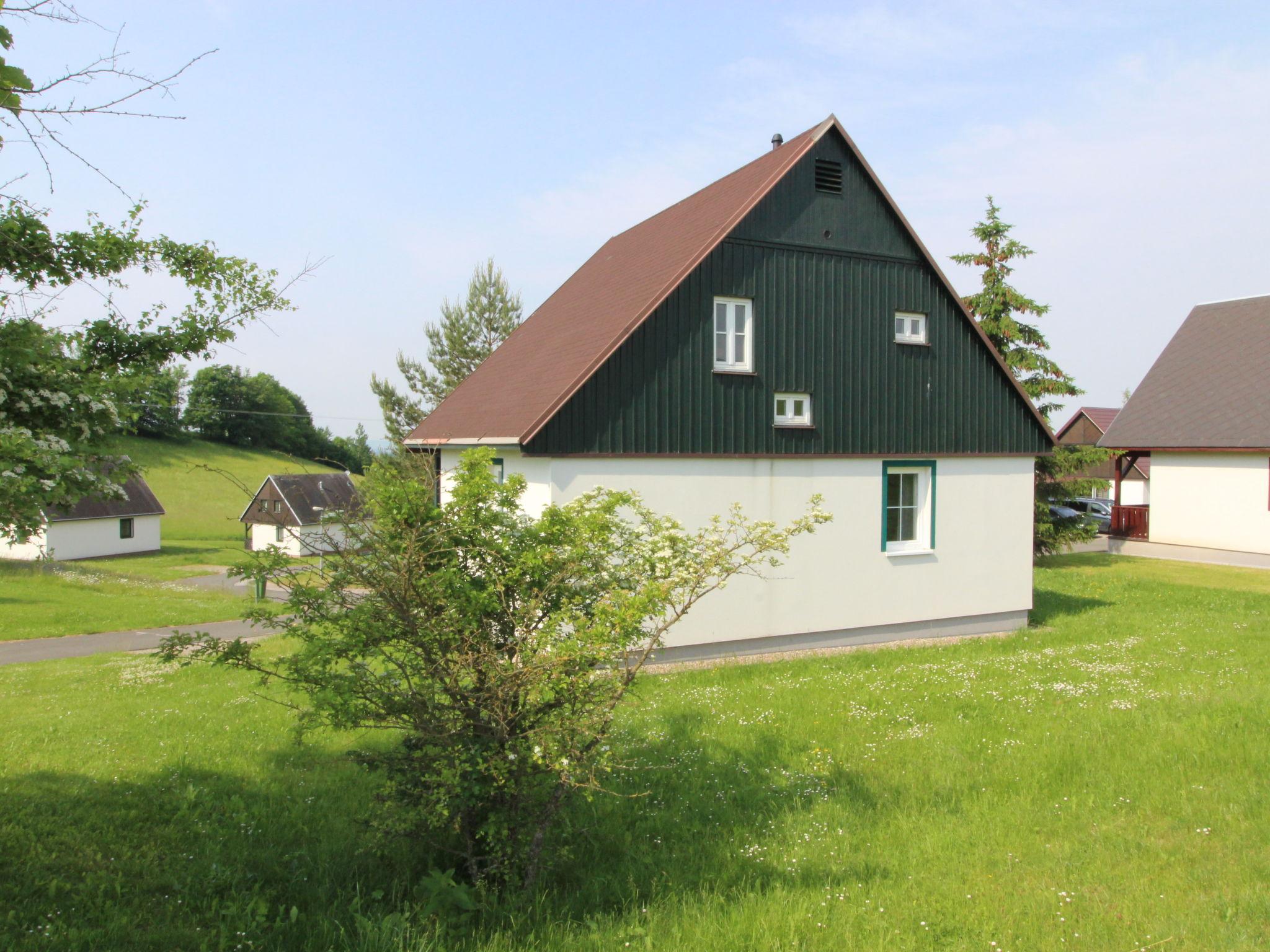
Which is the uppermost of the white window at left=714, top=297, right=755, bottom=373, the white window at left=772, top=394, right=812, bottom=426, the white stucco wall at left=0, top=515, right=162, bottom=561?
the white window at left=714, top=297, right=755, bottom=373

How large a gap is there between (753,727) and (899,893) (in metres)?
→ 3.72

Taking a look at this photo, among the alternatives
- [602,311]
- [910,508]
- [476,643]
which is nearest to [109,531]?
[602,311]

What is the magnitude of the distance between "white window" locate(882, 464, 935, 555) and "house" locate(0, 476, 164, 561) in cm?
4833

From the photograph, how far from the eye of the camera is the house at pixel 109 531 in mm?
50875

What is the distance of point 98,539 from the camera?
174 ft

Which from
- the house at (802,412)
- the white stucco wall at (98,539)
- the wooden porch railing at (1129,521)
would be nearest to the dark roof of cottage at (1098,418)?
the wooden porch railing at (1129,521)

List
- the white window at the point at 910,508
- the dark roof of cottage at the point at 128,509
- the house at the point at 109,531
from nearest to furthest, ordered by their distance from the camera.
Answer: the white window at the point at 910,508 < the house at the point at 109,531 < the dark roof of cottage at the point at 128,509

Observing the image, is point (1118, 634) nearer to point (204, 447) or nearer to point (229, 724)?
point (229, 724)

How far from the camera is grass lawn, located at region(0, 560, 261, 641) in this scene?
21.8 m

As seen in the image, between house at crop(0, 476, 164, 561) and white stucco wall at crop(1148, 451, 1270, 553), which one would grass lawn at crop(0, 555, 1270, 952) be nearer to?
white stucco wall at crop(1148, 451, 1270, 553)

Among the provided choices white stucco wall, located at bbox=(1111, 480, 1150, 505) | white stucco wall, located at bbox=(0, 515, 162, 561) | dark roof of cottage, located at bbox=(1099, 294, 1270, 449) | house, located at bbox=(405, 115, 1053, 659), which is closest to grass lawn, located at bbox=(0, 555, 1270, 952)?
house, located at bbox=(405, 115, 1053, 659)

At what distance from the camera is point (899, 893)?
18.2 ft

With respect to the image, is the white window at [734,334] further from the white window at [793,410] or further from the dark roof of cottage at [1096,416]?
the dark roof of cottage at [1096,416]

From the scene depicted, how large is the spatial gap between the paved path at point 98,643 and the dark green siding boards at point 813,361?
8.73m
